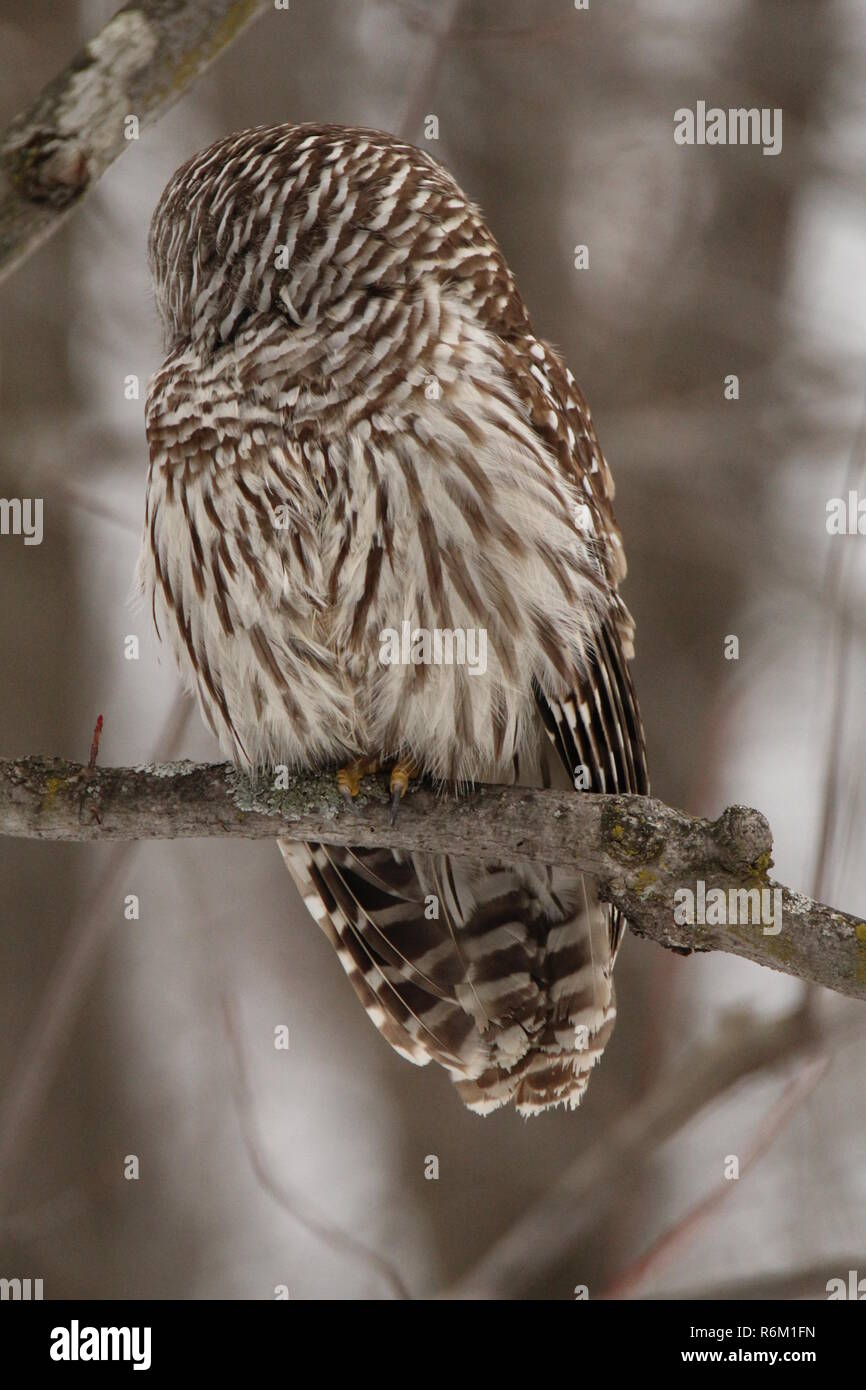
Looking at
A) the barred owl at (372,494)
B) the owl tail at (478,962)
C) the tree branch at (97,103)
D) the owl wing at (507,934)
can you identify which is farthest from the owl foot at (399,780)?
the tree branch at (97,103)

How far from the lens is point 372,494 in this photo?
10.0 ft

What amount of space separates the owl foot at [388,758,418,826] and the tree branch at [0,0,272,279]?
1363mm

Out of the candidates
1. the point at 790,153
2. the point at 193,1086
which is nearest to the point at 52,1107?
the point at 193,1086

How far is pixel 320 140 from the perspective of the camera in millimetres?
3375

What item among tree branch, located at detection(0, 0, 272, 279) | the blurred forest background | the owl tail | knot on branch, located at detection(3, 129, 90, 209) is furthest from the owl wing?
knot on branch, located at detection(3, 129, 90, 209)

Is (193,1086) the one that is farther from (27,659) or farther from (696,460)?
(696,460)

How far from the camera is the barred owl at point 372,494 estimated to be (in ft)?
10.2

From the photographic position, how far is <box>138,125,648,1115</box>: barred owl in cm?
310

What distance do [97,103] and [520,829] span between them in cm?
172

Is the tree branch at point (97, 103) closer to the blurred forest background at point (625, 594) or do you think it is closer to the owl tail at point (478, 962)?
the blurred forest background at point (625, 594)

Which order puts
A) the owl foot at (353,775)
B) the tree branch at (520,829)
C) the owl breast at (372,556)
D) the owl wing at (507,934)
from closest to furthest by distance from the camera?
1. the tree branch at (520,829)
2. the owl breast at (372,556)
3. the owl foot at (353,775)
4. the owl wing at (507,934)

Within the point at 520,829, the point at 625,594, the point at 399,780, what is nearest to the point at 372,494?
the point at 399,780

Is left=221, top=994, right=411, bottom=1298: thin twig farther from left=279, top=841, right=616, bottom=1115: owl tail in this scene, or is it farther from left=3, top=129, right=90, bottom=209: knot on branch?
left=3, top=129, right=90, bottom=209: knot on branch

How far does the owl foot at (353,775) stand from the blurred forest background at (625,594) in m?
1.37
